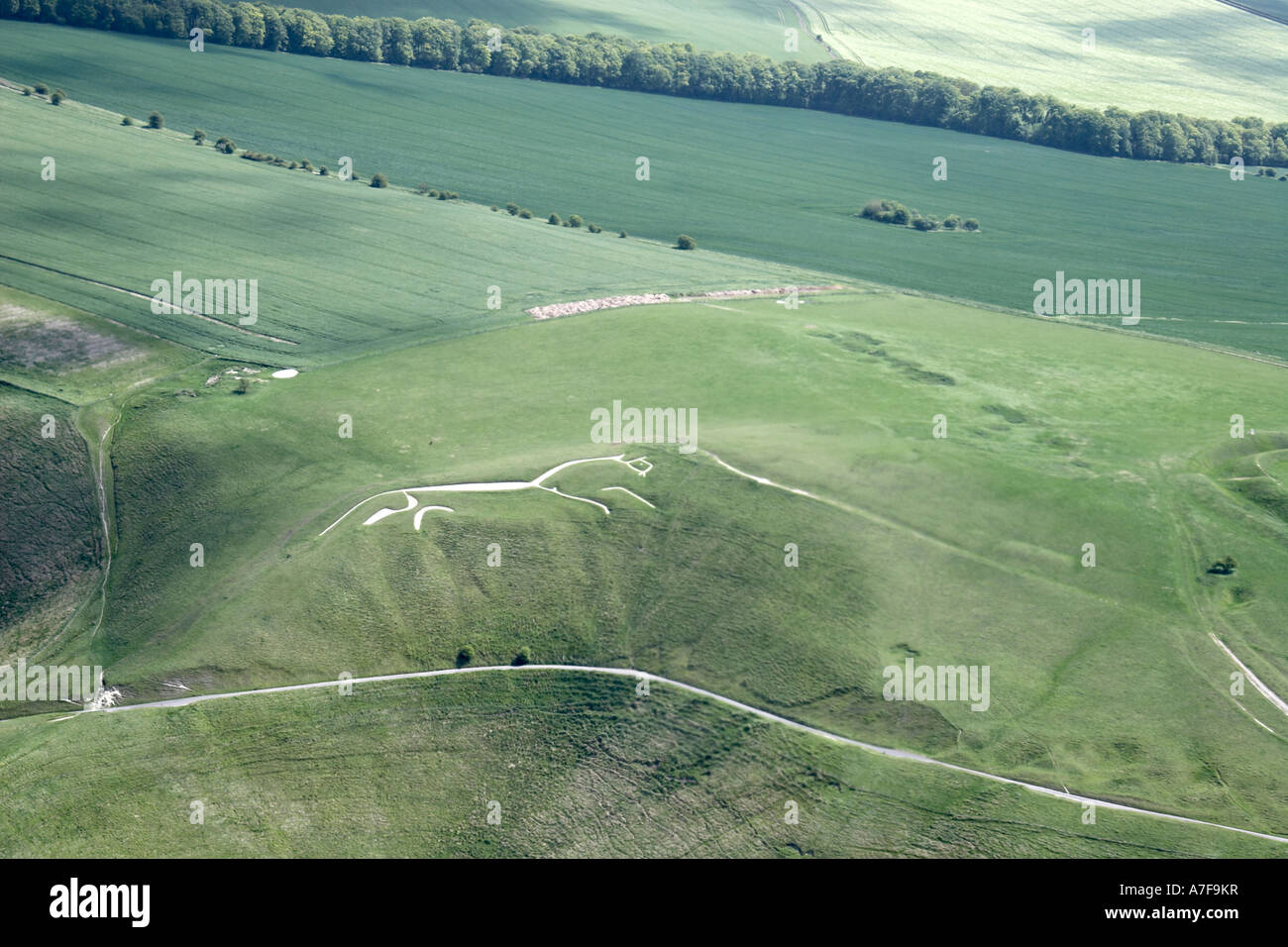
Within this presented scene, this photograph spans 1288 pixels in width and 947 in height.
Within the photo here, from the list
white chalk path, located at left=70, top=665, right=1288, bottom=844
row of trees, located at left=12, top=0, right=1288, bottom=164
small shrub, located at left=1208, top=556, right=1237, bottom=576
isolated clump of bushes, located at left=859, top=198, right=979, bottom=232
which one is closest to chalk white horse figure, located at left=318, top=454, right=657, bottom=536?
white chalk path, located at left=70, top=665, right=1288, bottom=844

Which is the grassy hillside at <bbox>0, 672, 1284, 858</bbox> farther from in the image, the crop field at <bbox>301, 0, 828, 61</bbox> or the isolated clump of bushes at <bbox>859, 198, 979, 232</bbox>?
the crop field at <bbox>301, 0, 828, 61</bbox>

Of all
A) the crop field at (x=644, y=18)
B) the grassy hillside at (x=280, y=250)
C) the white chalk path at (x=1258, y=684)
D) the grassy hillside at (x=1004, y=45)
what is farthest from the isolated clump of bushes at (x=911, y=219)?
the white chalk path at (x=1258, y=684)

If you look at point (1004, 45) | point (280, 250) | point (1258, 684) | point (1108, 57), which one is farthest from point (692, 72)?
point (1258, 684)

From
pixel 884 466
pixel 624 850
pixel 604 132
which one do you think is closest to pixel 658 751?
pixel 624 850

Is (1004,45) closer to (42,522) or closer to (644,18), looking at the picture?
(644,18)

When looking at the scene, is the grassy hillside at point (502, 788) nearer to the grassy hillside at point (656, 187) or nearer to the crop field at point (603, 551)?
the crop field at point (603, 551)
